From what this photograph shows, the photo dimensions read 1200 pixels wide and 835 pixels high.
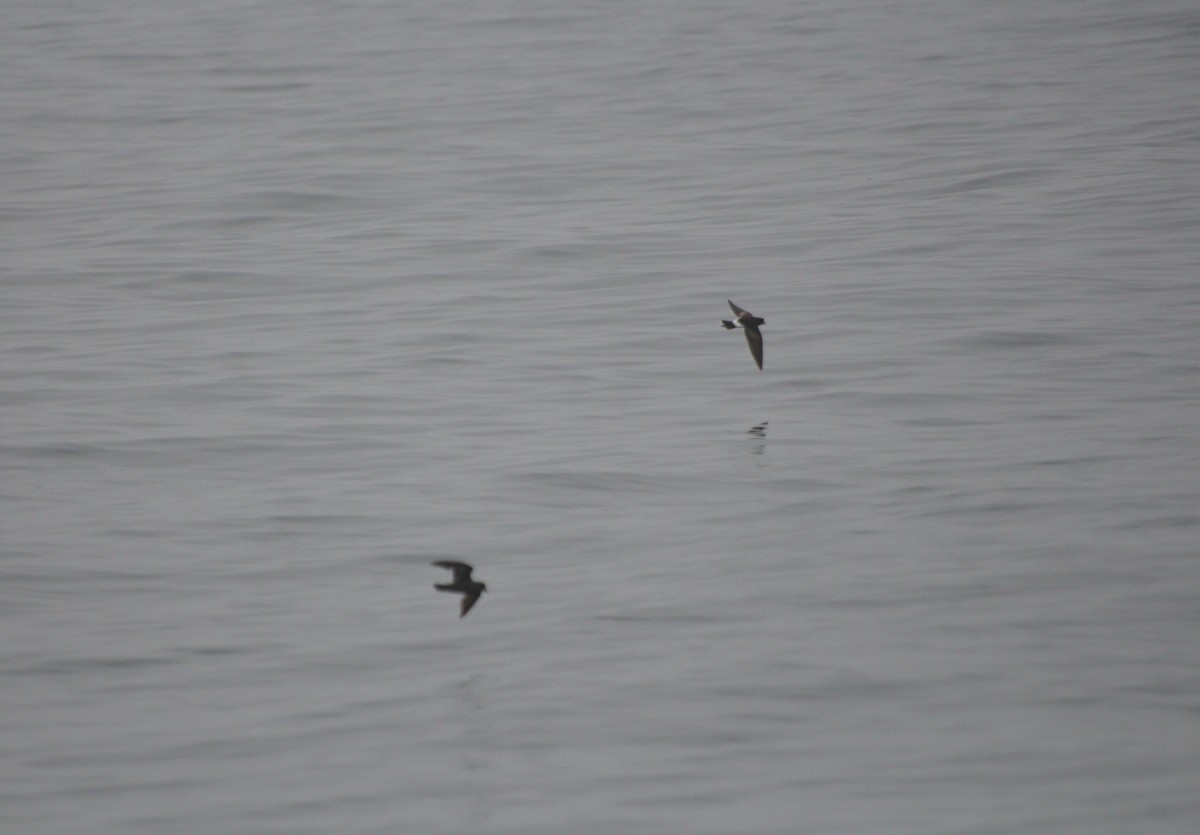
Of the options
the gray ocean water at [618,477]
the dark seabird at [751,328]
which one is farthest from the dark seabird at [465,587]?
the dark seabird at [751,328]

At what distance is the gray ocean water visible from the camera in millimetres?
8461

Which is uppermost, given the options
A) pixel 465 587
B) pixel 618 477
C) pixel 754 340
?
pixel 754 340

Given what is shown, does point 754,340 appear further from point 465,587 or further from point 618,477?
point 465,587

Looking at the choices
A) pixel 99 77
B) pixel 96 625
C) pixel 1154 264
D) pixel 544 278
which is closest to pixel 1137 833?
pixel 96 625

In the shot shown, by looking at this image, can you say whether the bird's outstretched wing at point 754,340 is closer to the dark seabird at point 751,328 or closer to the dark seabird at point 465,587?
the dark seabird at point 751,328

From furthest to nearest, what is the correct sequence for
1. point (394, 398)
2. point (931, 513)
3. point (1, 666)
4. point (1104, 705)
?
point (394, 398)
point (931, 513)
point (1, 666)
point (1104, 705)

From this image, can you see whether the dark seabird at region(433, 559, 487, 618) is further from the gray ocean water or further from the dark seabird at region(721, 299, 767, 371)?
the dark seabird at region(721, 299, 767, 371)

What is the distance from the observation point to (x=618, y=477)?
1309 centimetres

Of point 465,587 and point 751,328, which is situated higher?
point 751,328

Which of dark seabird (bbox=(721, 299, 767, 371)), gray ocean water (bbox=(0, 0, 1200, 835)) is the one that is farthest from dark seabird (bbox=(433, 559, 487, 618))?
dark seabird (bbox=(721, 299, 767, 371))

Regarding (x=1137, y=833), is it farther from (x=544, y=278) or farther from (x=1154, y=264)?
(x=544, y=278)

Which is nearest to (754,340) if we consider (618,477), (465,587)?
(618,477)

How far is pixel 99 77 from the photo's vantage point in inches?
1499

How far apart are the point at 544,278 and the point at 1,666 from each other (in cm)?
1125
